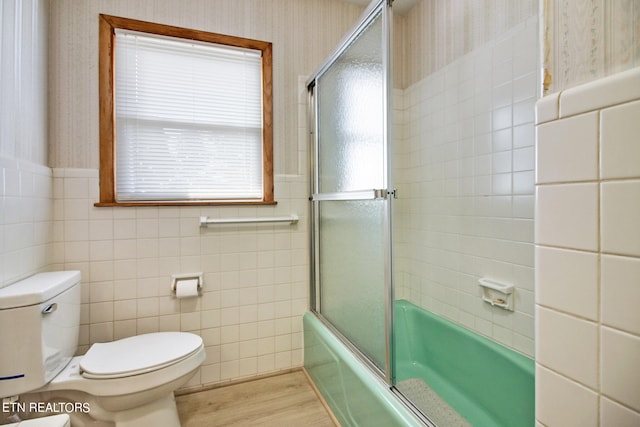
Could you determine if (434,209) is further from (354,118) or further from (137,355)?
A: (137,355)

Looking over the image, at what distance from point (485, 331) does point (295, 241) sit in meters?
1.21

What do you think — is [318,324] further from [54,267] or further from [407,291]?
[54,267]

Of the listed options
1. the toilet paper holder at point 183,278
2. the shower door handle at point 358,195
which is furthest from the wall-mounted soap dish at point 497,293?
the toilet paper holder at point 183,278

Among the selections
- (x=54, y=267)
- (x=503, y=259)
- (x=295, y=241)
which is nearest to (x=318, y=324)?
(x=295, y=241)

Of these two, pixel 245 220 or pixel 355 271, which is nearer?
pixel 355 271

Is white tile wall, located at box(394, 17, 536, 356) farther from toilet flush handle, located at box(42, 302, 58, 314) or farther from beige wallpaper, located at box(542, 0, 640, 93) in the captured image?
toilet flush handle, located at box(42, 302, 58, 314)

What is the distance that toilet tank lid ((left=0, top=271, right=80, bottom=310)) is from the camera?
1178 mm

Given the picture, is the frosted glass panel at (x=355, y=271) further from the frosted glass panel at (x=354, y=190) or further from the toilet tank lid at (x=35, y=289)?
the toilet tank lid at (x=35, y=289)

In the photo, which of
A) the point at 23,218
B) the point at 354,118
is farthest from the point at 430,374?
the point at 23,218

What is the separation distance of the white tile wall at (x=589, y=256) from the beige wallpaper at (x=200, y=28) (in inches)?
66.3

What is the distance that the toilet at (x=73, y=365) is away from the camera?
1195 mm

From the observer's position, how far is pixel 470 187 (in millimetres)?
1744

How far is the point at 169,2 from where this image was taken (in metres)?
1.81

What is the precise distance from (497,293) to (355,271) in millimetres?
731
